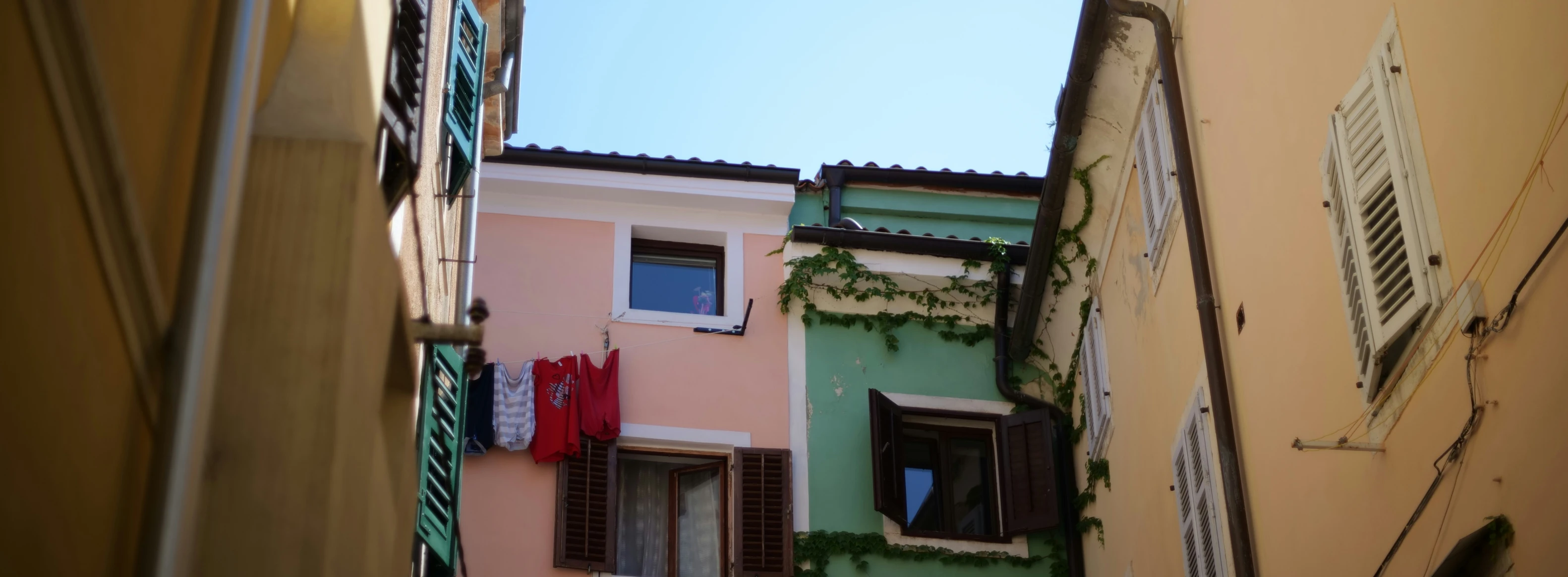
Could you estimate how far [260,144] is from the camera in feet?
12.0

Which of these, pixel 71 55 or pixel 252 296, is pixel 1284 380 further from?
pixel 71 55

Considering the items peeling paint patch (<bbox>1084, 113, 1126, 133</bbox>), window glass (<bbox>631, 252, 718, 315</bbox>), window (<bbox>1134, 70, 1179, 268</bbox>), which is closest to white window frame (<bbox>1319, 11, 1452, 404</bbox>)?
window (<bbox>1134, 70, 1179, 268</bbox>)

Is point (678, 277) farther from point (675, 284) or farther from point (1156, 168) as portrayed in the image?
point (1156, 168)

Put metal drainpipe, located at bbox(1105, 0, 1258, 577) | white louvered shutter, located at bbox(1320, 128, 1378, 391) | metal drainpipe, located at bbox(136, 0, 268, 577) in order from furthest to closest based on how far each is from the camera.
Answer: metal drainpipe, located at bbox(1105, 0, 1258, 577) → white louvered shutter, located at bbox(1320, 128, 1378, 391) → metal drainpipe, located at bbox(136, 0, 268, 577)

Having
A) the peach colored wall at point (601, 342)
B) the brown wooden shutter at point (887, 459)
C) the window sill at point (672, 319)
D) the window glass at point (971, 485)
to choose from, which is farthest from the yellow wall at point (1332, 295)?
the window sill at point (672, 319)

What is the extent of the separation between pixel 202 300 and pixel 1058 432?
10.8 m

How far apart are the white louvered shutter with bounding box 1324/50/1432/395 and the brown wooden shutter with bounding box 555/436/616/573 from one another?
727cm

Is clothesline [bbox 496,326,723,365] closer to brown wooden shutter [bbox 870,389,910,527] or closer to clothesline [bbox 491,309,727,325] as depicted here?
clothesline [bbox 491,309,727,325]

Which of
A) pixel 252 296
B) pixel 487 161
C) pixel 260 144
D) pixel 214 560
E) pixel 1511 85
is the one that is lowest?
pixel 214 560

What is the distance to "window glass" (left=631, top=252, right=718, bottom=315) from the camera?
13.9 m

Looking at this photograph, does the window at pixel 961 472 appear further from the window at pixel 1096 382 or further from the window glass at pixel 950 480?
the window at pixel 1096 382

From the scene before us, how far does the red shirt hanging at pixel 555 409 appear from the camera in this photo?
40.6ft

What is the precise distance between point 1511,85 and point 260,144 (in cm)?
372

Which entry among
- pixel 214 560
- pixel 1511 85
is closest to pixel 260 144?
pixel 214 560
